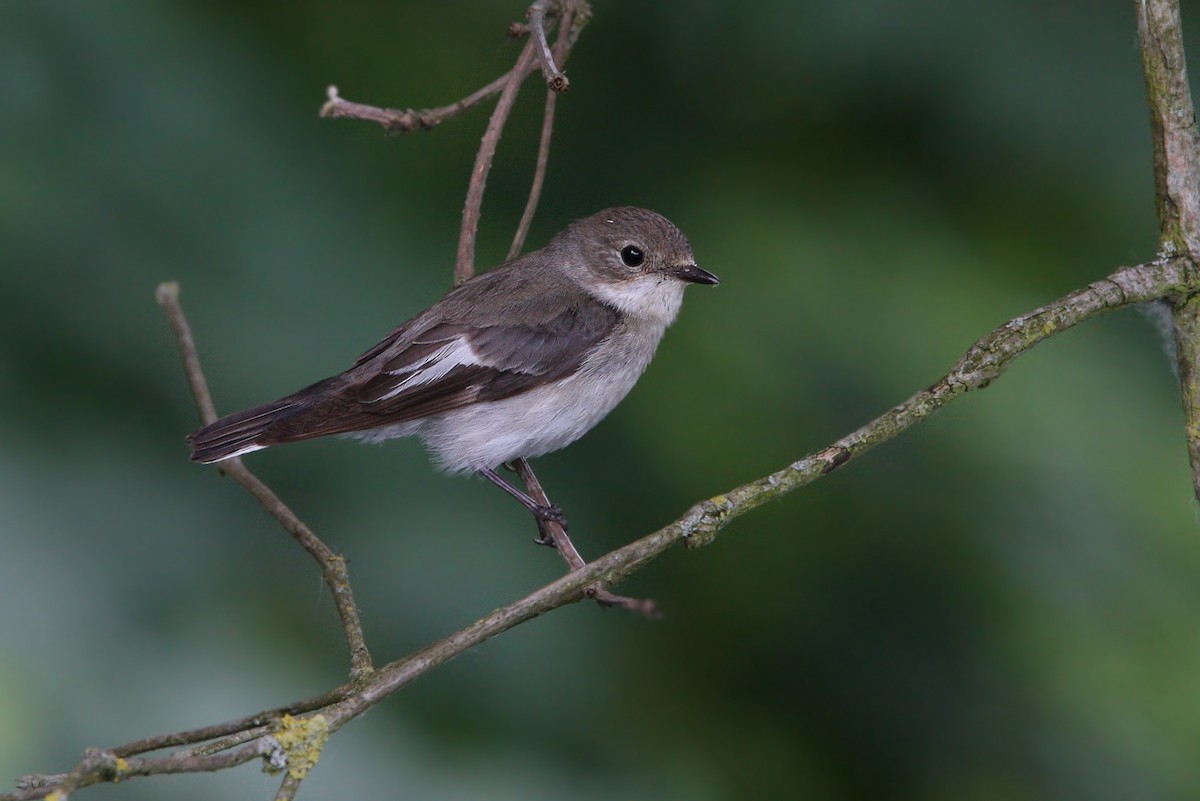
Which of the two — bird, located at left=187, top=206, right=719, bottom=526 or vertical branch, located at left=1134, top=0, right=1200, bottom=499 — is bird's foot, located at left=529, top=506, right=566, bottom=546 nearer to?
bird, located at left=187, top=206, right=719, bottom=526

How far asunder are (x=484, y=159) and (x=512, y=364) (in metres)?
0.54

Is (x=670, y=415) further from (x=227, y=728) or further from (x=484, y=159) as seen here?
(x=227, y=728)

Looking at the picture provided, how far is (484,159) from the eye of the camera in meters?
3.30

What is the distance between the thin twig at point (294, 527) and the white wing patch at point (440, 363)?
0.73 meters

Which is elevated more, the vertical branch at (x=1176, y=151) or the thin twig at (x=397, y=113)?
the thin twig at (x=397, y=113)

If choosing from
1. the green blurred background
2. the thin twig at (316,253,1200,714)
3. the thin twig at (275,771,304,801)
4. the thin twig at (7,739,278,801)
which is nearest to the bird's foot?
the green blurred background

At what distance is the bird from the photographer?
11.2ft

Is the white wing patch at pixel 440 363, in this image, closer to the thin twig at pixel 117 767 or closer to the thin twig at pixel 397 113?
the thin twig at pixel 397 113

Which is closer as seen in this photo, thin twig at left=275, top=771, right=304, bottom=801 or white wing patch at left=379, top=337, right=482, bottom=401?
thin twig at left=275, top=771, right=304, bottom=801

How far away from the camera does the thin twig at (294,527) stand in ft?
7.56

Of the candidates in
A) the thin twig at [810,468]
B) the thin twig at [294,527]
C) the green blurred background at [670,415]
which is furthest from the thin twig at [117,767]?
the green blurred background at [670,415]

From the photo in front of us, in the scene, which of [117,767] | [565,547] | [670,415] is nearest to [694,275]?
[670,415]

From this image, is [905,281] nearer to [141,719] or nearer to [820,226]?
[820,226]

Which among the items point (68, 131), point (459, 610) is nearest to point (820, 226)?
point (459, 610)
